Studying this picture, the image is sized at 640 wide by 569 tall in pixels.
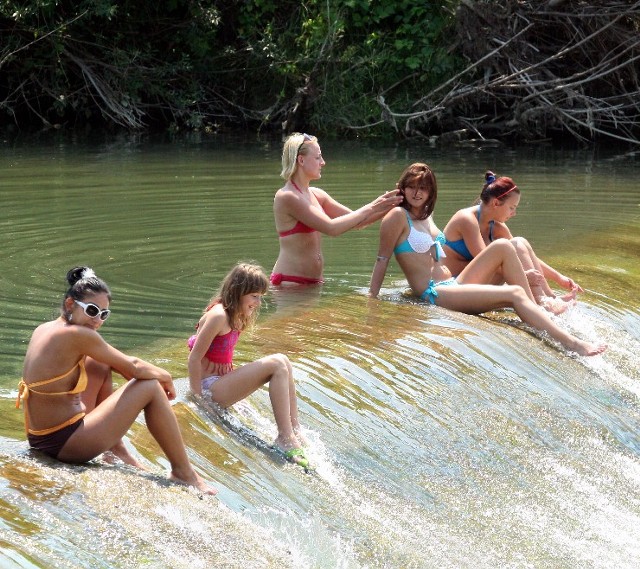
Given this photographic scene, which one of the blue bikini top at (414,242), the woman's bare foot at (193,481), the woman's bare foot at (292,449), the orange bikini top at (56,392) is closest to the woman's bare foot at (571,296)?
the blue bikini top at (414,242)

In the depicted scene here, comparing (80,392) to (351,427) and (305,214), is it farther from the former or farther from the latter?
(305,214)

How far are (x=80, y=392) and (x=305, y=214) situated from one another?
12.6 feet

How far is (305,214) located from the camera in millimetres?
8680

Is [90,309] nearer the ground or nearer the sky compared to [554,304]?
nearer the sky

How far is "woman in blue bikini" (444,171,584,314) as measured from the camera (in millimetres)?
8766

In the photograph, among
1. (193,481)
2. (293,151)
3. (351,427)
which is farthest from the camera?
(293,151)

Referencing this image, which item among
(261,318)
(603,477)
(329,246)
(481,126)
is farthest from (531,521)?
(481,126)

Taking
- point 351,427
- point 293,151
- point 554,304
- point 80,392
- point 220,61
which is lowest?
point 351,427

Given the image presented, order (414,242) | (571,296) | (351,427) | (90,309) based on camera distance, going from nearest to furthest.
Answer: (90,309) < (351,427) < (414,242) < (571,296)

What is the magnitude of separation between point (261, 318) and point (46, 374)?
3.22 meters

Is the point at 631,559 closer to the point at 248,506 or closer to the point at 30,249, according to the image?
the point at 248,506

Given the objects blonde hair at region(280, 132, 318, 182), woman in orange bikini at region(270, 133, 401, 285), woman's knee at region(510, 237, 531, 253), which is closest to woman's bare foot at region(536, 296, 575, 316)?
woman's knee at region(510, 237, 531, 253)

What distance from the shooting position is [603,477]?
6871mm


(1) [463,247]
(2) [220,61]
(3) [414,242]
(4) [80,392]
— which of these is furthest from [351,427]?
(2) [220,61]
